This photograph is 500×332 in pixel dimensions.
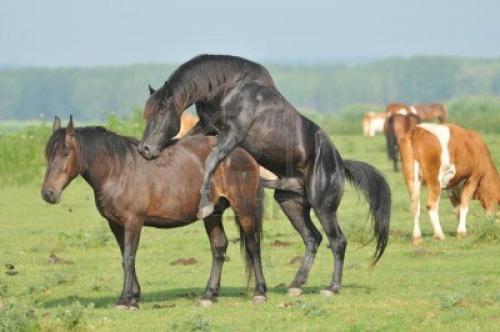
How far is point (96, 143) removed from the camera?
11289 mm

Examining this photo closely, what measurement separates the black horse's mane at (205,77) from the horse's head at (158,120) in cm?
1

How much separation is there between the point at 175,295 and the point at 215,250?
2.99 feet

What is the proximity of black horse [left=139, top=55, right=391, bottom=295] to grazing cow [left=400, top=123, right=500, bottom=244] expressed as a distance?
5.17 metres

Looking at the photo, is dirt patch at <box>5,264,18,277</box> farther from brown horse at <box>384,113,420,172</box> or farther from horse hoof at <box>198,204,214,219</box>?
brown horse at <box>384,113,420,172</box>

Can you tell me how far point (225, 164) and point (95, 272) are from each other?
3.88 m

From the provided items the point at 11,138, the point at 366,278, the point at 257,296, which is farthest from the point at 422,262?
the point at 11,138

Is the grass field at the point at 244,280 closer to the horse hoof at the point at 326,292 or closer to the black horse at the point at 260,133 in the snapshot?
the horse hoof at the point at 326,292

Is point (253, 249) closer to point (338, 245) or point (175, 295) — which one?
point (338, 245)

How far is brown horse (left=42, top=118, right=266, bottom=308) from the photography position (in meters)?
11.1

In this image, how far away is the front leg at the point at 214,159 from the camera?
1114 cm

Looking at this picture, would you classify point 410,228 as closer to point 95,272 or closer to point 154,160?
point 95,272

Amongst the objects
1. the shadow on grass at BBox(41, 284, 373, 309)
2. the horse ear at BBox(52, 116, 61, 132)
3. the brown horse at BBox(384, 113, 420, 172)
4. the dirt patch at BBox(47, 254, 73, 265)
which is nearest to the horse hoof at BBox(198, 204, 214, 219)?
the shadow on grass at BBox(41, 284, 373, 309)

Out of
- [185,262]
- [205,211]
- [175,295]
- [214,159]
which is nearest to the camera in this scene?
[205,211]

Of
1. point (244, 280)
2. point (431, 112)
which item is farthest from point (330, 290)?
point (431, 112)
